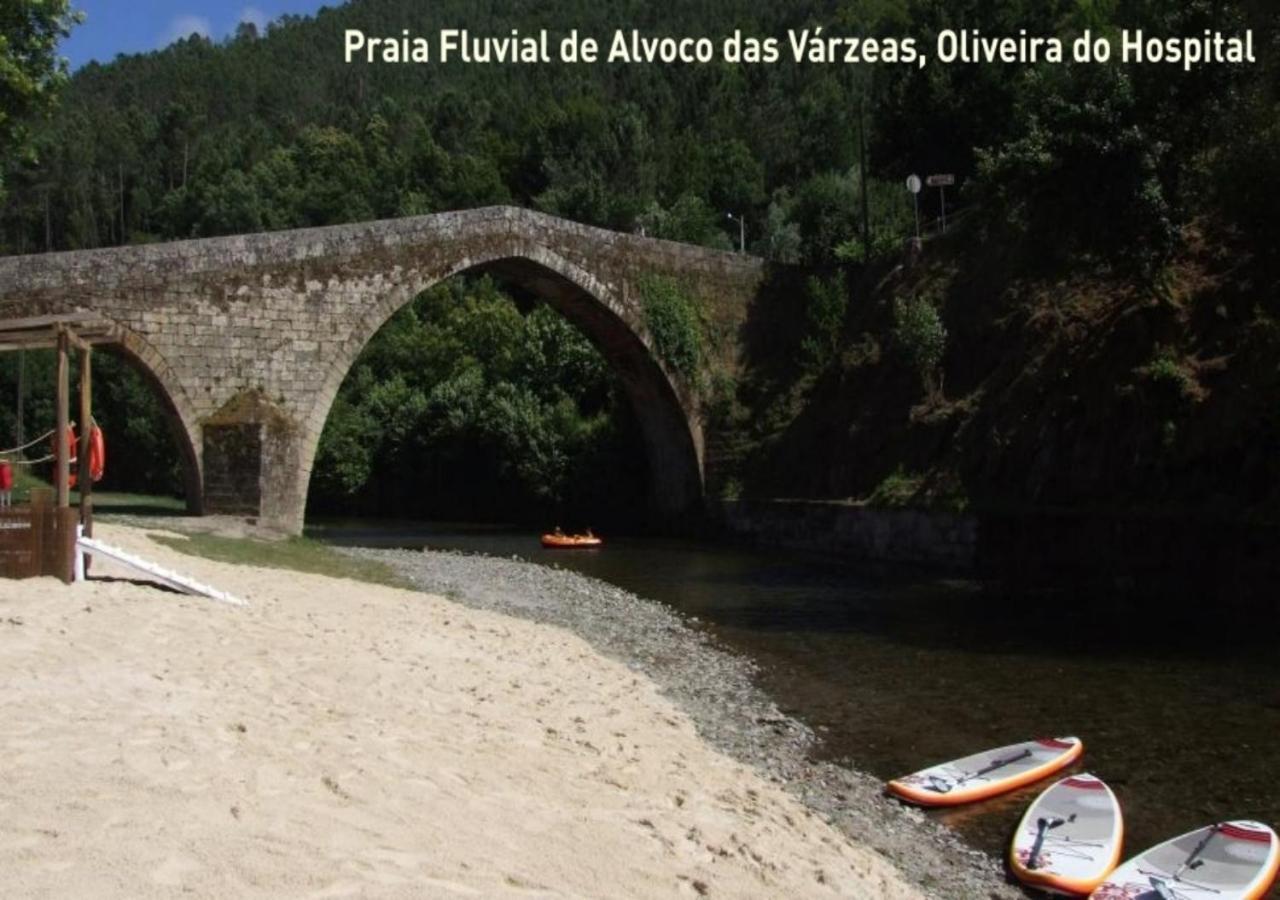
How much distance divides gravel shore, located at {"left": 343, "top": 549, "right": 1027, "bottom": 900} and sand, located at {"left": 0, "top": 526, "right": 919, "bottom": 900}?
32 cm

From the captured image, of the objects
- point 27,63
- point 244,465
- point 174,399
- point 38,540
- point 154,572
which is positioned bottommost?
point 154,572

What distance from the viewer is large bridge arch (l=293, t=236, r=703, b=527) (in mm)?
21734

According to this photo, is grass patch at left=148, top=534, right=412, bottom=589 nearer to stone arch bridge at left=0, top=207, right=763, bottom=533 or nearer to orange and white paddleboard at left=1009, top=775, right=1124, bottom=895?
stone arch bridge at left=0, top=207, right=763, bottom=533

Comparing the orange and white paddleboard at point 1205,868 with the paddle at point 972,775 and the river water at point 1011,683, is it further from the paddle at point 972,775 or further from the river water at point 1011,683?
the paddle at point 972,775

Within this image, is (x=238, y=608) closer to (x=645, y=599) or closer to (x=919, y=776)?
(x=919, y=776)

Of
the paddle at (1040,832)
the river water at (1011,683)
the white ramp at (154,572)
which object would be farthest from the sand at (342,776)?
the river water at (1011,683)

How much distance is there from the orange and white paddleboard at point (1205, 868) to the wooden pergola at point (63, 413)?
288 inches

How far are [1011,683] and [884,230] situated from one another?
27393 mm

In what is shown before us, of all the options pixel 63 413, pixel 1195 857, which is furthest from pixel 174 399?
pixel 1195 857

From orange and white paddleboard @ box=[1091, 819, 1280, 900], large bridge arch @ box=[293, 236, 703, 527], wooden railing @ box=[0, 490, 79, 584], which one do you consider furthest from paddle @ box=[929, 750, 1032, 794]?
large bridge arch @ box=[293, 236, 703, 527]

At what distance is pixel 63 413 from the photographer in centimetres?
931

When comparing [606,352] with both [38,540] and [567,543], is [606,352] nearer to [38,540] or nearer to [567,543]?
[567,543]

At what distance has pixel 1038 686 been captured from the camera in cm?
966

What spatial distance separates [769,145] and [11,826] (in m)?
64.5
